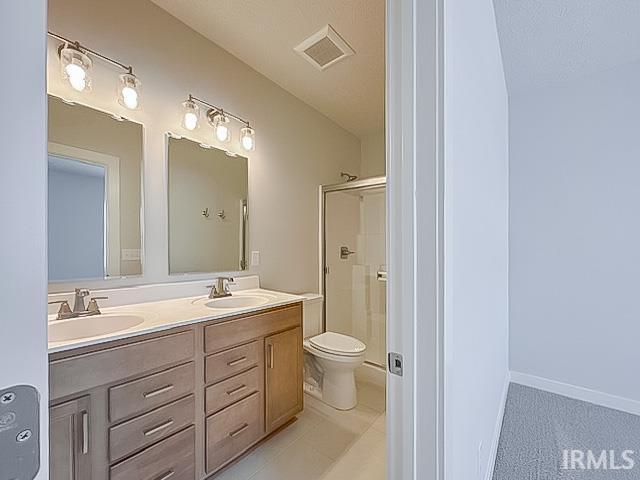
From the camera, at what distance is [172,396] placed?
135 cm

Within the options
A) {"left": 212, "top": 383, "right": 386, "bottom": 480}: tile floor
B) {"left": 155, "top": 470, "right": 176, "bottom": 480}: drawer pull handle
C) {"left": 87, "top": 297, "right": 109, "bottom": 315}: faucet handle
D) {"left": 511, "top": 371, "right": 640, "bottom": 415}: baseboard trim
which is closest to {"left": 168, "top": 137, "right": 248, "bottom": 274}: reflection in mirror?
{"left": 87, "top": 297, "right": 109, "bottom": 315}: faucet handle

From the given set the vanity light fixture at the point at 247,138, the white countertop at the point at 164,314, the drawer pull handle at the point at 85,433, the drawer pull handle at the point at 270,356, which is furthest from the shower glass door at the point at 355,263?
the drawer pull handle at the point at 85,433

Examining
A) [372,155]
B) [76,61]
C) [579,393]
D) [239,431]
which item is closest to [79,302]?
[239,431]

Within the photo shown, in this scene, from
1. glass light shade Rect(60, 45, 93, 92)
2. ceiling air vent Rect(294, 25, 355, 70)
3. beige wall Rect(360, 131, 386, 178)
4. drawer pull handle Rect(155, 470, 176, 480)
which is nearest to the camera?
drawer pull handle Rect(155, 470, 176, 480)

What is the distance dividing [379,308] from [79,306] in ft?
7.27

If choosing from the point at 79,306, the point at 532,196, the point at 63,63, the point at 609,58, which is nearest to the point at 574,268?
the point at 532,196

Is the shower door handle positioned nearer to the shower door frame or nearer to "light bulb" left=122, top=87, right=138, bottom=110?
the shower door frame

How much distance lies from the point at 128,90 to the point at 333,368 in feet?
7.01

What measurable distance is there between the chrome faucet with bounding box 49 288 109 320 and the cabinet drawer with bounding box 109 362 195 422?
46 cm

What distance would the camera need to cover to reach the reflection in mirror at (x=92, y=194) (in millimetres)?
1465

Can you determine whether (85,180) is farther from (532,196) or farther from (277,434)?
(532,196)

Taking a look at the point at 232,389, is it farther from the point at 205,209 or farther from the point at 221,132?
the point at 221,132

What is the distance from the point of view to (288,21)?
1.81 metres

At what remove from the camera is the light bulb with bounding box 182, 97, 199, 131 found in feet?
6.33
